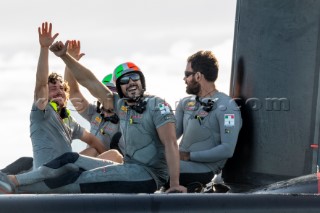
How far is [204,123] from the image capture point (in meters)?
6.83

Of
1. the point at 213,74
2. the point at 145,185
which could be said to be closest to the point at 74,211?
the point at 145,185

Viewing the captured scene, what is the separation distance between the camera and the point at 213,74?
7.02 m

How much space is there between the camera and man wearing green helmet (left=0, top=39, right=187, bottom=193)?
5.96m

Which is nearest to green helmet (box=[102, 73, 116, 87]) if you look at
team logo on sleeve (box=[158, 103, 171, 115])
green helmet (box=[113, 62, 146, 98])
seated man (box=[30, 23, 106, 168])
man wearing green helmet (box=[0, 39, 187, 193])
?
seated man (box=[30, 23, 106, 168])

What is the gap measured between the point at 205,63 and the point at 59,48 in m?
1.11

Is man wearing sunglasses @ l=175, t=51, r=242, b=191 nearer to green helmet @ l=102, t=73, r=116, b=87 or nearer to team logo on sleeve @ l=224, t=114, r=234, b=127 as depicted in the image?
team logo on sleeve @ l=224, t=114, r=234, b=127

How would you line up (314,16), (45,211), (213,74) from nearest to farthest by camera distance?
(45,211) → (314,16) → (213,74)

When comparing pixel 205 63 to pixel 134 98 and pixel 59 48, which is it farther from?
pixel 59 48

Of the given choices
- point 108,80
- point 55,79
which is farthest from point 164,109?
point 108,80

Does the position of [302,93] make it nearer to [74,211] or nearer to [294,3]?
[294,3]

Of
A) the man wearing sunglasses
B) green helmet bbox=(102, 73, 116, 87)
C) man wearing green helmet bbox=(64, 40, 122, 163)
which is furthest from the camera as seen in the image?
green helmet bbox=(102, 73, 116, 87)

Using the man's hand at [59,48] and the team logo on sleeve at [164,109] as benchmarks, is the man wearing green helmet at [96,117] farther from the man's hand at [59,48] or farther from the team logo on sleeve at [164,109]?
the team logo on sleeve at [164,109]

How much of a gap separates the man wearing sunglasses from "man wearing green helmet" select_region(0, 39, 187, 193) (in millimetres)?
473

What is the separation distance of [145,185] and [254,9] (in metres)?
1.61
